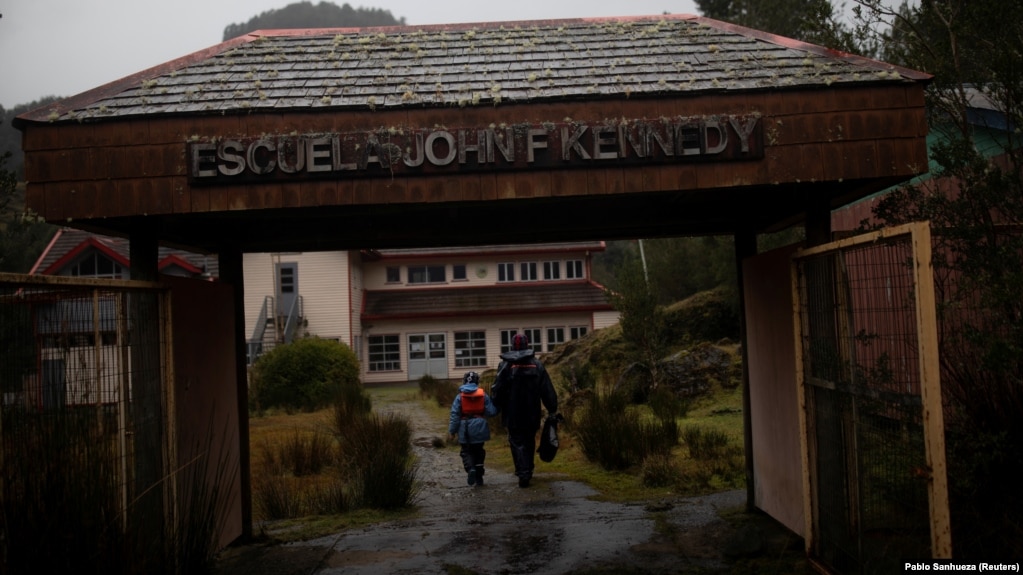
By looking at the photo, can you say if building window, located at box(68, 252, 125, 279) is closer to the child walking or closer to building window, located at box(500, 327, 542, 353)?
building window, located at box(500, 327, 542, 353)

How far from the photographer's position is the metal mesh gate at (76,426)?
392 centimetres

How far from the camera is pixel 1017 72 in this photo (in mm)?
6016

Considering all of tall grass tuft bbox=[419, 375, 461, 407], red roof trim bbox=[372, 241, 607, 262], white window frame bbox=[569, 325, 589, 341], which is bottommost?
tall grass tuft bbox=[419, 375, 461, 407]

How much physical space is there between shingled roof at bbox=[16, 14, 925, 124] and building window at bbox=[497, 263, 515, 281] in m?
30.2

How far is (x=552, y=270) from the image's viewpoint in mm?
38062

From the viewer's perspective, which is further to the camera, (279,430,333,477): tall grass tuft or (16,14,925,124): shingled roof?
(279,430,333,477): tall grass tuft

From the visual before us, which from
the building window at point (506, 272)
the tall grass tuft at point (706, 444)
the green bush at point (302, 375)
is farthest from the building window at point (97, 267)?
the tall grass tuft at point (706, 444)

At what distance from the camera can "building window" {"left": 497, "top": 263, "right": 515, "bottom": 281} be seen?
38.0m

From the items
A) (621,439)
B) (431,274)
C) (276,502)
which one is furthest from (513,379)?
(431,274)

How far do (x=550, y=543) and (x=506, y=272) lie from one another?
3090cm

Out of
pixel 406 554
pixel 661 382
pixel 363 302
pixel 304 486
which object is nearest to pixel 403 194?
pixel 406 554

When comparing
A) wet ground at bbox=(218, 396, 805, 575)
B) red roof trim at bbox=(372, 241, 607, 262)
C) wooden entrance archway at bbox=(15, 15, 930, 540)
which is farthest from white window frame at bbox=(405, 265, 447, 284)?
wooden entrance archway at bbox=(15, 15, 930, 540)

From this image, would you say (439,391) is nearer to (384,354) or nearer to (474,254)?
(384,354)

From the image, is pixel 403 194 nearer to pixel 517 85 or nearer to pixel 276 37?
pixel 517 85
